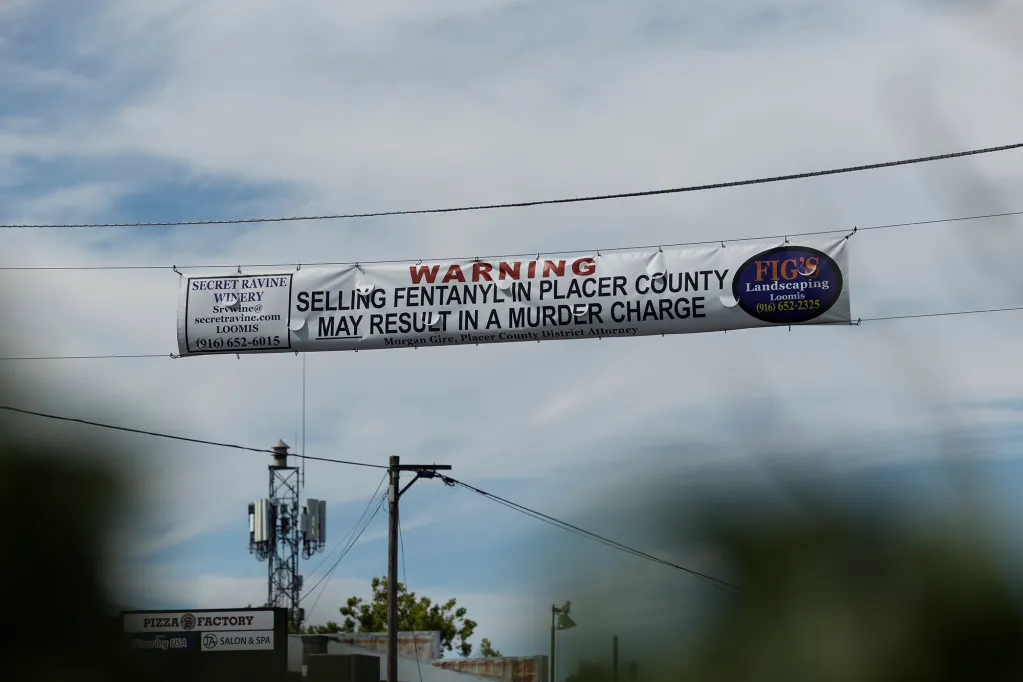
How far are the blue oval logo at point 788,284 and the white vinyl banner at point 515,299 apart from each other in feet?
0.03

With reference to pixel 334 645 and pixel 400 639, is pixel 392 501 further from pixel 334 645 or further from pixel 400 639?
pixel 400 639

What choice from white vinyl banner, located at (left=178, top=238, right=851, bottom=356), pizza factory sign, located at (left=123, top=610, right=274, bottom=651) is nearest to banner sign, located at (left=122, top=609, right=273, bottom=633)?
pizza factory sign, located at (left=123, top=610, right=274, bottom=651)

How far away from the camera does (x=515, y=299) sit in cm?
1416

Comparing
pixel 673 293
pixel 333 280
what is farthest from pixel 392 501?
pixel 673 293

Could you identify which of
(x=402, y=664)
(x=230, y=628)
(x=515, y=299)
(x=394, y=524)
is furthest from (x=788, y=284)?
(x=402, y=664)

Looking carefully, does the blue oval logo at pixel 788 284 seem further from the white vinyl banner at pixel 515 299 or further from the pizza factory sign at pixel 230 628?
the pizza factory sign at pixel 230 628

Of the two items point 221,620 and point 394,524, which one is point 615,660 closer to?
point 394,524

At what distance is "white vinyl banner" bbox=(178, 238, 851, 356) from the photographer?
45.0 feet

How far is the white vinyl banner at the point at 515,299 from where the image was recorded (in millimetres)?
13727

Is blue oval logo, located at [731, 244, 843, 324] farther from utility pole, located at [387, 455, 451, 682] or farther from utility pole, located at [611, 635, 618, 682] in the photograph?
utility pole, located at [387, 455, 451, 682]

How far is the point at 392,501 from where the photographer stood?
2205 cm

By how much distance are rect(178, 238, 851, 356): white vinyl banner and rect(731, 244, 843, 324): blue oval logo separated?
0.01 meters

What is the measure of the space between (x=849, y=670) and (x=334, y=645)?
2221 centimetres

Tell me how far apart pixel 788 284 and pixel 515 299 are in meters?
2.93
